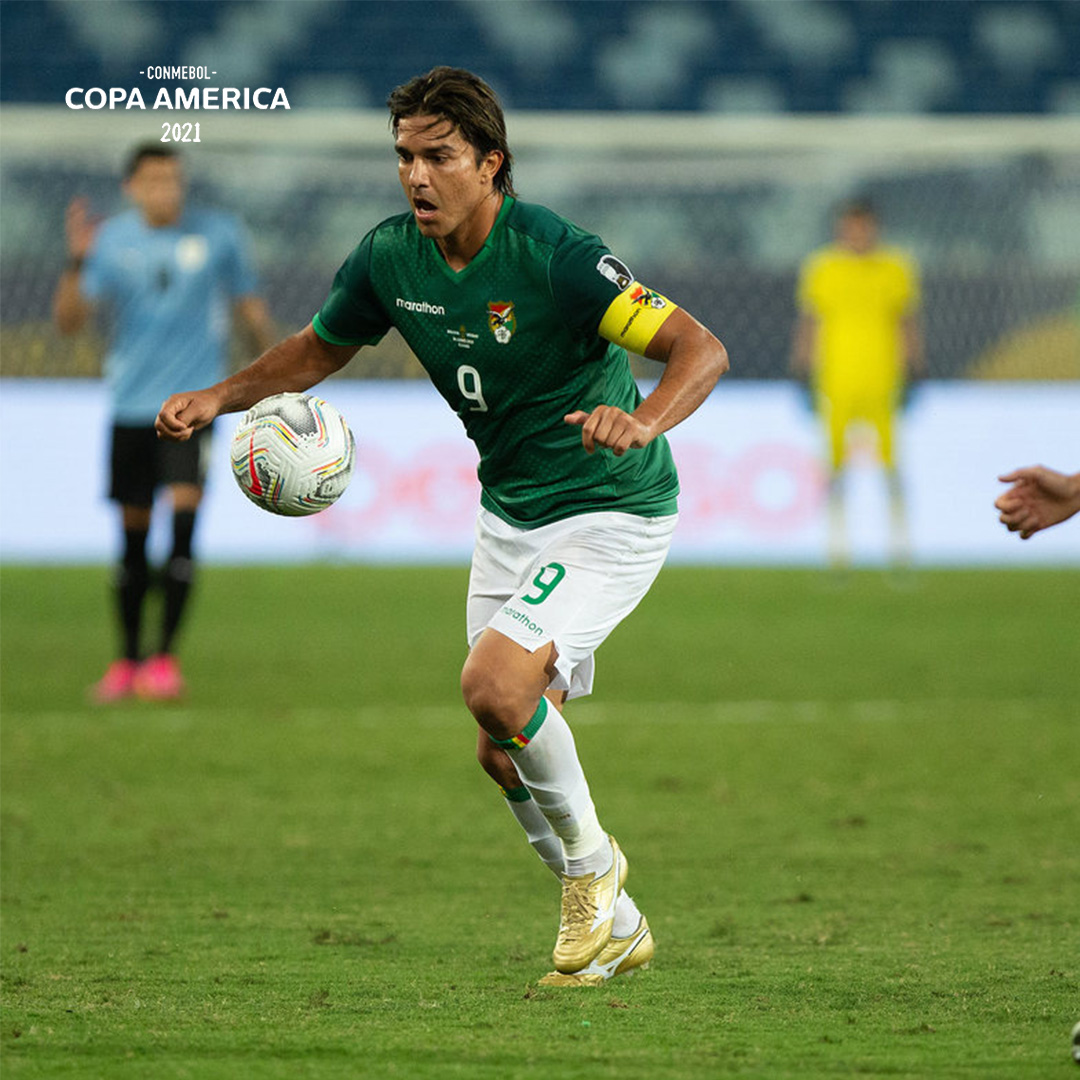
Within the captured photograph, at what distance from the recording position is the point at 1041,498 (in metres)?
3.56

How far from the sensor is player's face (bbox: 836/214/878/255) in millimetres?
13500

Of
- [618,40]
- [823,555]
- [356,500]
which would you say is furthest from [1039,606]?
[618,40]

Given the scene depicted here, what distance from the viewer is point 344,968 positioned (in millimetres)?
3994

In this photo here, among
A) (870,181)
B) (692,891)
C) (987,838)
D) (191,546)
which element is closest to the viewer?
(692,891)

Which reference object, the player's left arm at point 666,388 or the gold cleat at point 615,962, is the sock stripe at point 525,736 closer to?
the gold cleat at point 615,962

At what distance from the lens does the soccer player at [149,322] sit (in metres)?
8.66

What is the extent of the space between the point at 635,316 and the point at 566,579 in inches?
24.1

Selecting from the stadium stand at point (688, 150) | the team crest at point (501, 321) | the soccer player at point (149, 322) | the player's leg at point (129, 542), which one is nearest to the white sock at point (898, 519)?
the stadium stand at point (688, 150)

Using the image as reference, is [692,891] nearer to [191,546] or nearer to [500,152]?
[500,152]

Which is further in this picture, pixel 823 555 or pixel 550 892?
pixel 823 555

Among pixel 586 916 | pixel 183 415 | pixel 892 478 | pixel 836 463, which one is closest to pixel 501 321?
pixel 183 415

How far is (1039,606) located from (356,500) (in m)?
5.69

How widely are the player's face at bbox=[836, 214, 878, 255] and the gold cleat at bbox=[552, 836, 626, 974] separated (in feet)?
32.8

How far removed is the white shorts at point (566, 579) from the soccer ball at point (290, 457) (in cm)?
39
